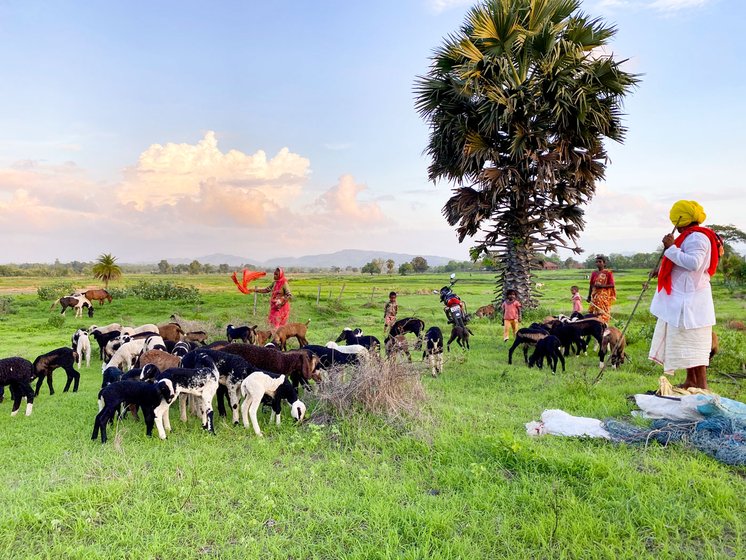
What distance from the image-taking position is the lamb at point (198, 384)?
Result: 5551 mm

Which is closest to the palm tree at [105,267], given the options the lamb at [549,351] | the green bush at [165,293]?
the green bush at [165,293]

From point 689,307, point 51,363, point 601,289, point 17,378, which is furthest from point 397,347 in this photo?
point 601,289

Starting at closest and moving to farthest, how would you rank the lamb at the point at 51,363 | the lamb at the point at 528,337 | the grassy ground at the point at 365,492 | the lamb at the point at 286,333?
1. the grassy ground at the point at 365,492
2. the lamb at the point at 51,363
3. the lamb at the point at 528,337
4. the lamb at the point at 286,333

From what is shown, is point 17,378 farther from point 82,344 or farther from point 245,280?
point 245,280

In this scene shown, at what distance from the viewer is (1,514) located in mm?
3645

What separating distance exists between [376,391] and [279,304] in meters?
6.54

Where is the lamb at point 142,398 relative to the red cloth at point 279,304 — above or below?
below

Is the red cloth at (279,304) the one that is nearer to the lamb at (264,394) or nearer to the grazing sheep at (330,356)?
the grazing sheep at (330,356)

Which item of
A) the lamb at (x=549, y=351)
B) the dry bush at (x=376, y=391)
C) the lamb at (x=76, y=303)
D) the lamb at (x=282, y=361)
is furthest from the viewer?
the lamb at (x=76, y=303)

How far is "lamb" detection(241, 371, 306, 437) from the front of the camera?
564cm

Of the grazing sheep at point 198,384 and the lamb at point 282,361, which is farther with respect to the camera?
the lamb at point 282,361

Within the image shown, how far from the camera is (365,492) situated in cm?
400

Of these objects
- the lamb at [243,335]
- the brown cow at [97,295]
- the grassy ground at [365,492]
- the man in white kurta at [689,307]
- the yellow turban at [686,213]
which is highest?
the yellow turban at [686,213]

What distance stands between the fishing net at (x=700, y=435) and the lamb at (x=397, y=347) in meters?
3.06
